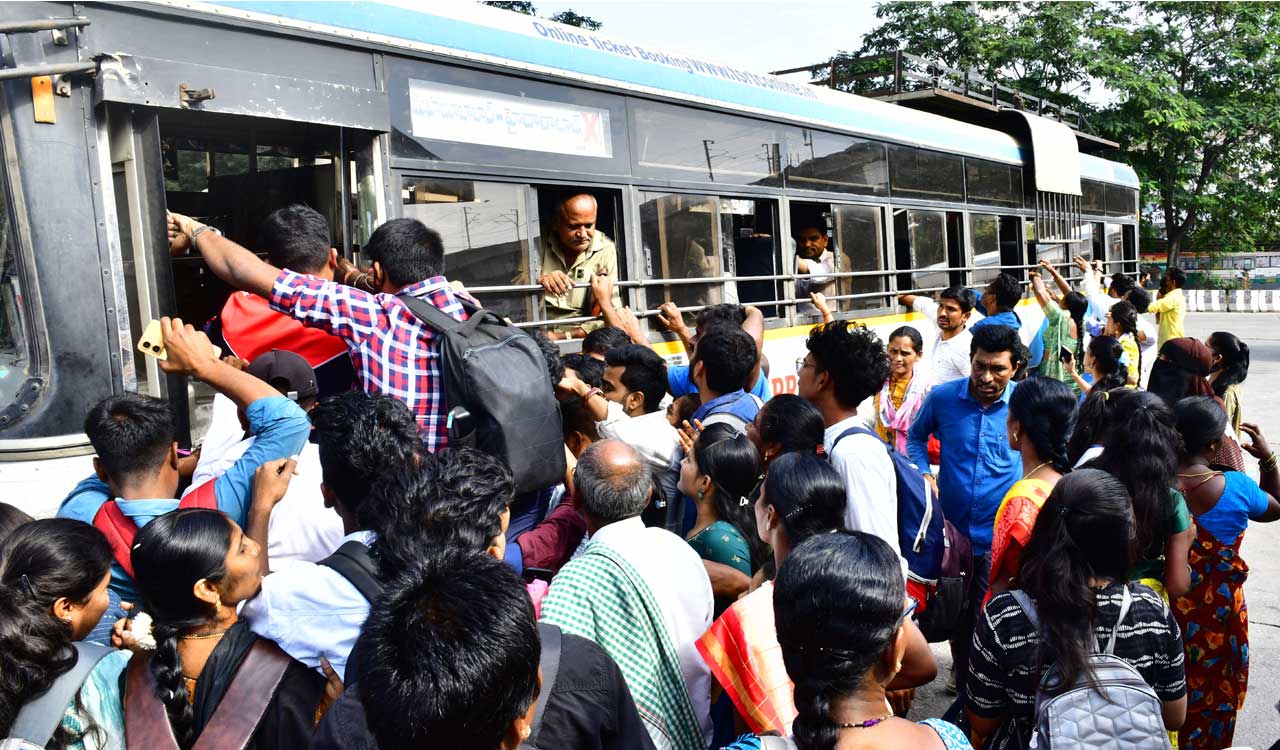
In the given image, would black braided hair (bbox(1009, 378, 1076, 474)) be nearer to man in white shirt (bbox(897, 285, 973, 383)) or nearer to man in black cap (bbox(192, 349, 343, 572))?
man in black cap (bbox(192, 349, 343, 572))

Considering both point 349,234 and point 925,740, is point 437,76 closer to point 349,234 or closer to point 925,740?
point 349,234

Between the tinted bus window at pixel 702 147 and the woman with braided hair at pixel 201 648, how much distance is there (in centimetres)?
384

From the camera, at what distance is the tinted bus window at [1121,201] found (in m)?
14.5

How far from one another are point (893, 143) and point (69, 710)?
7606 mm

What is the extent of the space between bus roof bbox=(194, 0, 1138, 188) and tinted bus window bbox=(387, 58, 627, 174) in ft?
0.32

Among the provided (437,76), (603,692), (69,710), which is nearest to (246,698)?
(69,710)

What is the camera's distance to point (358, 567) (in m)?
1.93

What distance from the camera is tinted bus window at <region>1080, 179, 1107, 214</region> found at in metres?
13.3

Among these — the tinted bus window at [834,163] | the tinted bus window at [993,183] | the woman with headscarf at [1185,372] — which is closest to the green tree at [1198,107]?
the tinted bus window at [993,183]

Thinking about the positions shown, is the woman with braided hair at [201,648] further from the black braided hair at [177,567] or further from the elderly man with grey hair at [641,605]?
the elderly man with grey hair at [641,605]

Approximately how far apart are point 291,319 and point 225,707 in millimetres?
1649

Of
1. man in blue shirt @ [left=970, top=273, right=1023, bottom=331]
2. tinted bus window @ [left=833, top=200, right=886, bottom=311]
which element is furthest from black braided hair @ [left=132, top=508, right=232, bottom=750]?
tinted bus window @ [left=833, top=200, right=886, bottom=311]

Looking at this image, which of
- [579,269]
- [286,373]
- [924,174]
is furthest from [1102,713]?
[924,174]

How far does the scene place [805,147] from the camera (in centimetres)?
713
